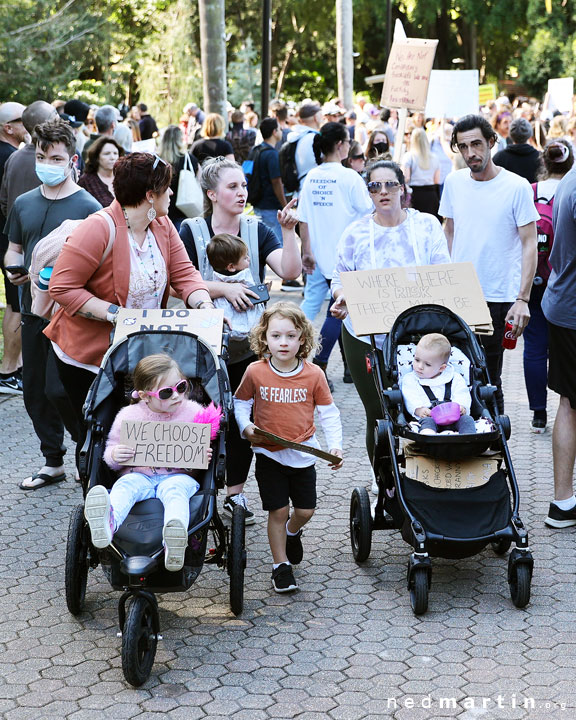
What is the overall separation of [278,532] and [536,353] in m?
3.56

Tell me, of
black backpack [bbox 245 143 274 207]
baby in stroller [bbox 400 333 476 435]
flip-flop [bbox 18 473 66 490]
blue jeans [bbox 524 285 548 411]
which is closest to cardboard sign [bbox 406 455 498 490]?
baby in stroller [bbox 400 333 476 435]

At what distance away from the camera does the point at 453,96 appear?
1681cm

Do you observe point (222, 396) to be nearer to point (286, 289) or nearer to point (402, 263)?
point (402, 263)

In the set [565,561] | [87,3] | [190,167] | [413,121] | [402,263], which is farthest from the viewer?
[87,3]

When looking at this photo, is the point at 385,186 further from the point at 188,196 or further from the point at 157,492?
the point at 188,196

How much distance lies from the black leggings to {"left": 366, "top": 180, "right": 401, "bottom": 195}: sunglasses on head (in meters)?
0.87

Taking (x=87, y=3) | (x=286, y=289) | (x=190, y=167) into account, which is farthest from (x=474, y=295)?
(x=87, y=3)

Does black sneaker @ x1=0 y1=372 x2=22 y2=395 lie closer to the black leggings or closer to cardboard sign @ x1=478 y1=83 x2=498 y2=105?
the black leggings

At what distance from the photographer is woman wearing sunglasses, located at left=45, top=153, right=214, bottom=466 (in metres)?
4.95

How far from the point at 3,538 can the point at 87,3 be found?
34.5 metres

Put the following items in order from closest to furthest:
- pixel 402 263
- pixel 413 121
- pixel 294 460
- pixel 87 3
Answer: pixel 294 460 → pixel 402 263 → pixel 413 121 → pixel 87 3

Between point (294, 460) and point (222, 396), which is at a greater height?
point (222, 396)

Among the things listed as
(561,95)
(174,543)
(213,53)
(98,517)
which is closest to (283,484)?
(174,543)

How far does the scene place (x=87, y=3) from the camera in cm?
3688
